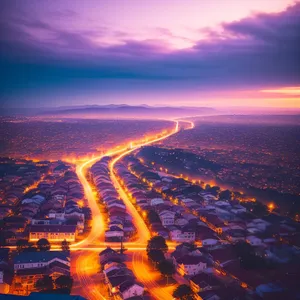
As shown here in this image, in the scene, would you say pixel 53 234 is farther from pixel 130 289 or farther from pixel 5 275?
pixel 130 289

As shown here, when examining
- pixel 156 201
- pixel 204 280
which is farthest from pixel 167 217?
pixel 204 280

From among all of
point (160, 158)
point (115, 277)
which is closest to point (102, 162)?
point (160, 158)

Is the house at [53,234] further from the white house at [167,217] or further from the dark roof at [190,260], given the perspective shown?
the dark roof at [190,260]

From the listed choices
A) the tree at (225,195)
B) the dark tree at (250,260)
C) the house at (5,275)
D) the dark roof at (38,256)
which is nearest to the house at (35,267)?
the dark roof at (38,256)

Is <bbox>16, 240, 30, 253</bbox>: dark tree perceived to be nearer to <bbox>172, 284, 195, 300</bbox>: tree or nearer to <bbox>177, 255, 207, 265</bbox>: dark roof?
<bbox>177, 255, 207, 265</bbox>: dark roof

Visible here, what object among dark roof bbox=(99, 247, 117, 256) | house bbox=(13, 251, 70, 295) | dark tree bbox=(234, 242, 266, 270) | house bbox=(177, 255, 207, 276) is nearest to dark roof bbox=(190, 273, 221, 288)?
house bbox=(177, 255, 207, 276)
